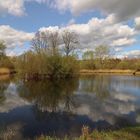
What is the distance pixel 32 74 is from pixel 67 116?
35.0 m

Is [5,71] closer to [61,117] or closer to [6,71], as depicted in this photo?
[6,71]

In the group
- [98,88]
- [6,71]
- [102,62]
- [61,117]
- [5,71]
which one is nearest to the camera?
[61,117]

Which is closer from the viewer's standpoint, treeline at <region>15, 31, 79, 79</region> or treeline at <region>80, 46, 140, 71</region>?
treeline at <region>15, 31, 79, 79</region>

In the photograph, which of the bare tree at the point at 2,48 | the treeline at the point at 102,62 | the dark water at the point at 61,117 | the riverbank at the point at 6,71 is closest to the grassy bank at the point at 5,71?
the riverbank at the point at 6,71

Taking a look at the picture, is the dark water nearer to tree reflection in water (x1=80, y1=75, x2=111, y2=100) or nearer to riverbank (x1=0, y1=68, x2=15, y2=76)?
tree reflection in water (x1=80, y1=75, x2=111, y2=100)

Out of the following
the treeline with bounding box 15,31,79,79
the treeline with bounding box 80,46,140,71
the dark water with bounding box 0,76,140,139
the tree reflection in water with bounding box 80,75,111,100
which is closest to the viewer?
the dark water with bounding box 0,76,140,139

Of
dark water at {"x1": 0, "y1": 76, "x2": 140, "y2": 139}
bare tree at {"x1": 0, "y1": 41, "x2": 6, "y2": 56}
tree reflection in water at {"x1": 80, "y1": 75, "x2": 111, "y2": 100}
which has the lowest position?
tree reflection in water at {"x1": 80, "y1": 75, "x2": 111, "y2": 100}

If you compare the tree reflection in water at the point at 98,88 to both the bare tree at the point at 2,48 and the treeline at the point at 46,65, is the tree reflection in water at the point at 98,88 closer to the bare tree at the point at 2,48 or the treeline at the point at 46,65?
the treeline at the point at 46,65

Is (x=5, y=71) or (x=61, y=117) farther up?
(x=5, y=71)

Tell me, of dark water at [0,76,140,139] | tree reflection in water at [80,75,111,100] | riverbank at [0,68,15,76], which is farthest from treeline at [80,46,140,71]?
dark water at [0,76,140,139]

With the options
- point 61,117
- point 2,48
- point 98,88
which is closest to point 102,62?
point 2,48

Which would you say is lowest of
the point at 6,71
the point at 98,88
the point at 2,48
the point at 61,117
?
the point at 98,88

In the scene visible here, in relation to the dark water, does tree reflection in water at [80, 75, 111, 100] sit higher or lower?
lower

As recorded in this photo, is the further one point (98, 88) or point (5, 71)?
point (5, 71)
